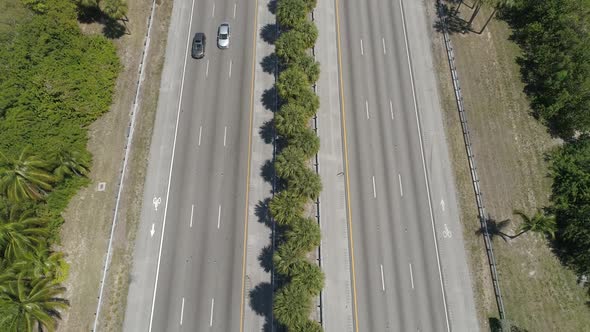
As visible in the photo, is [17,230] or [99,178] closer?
[17,230]

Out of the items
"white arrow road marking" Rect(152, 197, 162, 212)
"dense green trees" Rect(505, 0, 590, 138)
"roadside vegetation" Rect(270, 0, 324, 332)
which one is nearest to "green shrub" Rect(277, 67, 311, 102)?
"roadside vegetation" Rect(270, 0, 324, 332)

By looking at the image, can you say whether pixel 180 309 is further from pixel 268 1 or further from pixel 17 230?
pixel 268 1

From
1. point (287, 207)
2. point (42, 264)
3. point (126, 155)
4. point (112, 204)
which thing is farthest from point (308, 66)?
point (42, 264)

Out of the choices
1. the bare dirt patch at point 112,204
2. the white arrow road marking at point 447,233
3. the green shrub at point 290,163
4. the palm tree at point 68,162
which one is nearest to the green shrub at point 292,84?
the green shrub at point 290,163

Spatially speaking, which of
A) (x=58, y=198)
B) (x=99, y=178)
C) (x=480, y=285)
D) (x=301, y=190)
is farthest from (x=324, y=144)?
(x=58, y=198)

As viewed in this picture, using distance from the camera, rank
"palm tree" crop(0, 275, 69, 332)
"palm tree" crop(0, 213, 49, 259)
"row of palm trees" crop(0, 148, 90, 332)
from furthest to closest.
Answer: "palm tree" crop(0, 213, 49, 259), "row of palm trees" crop(0, 148, 90, 332), "palm tree" crop(0, 275, 69, 332)

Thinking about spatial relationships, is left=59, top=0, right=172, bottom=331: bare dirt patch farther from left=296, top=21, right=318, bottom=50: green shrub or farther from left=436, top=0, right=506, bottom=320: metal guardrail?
left=436, top=0, right=506, bottom=320: metal guardrail
